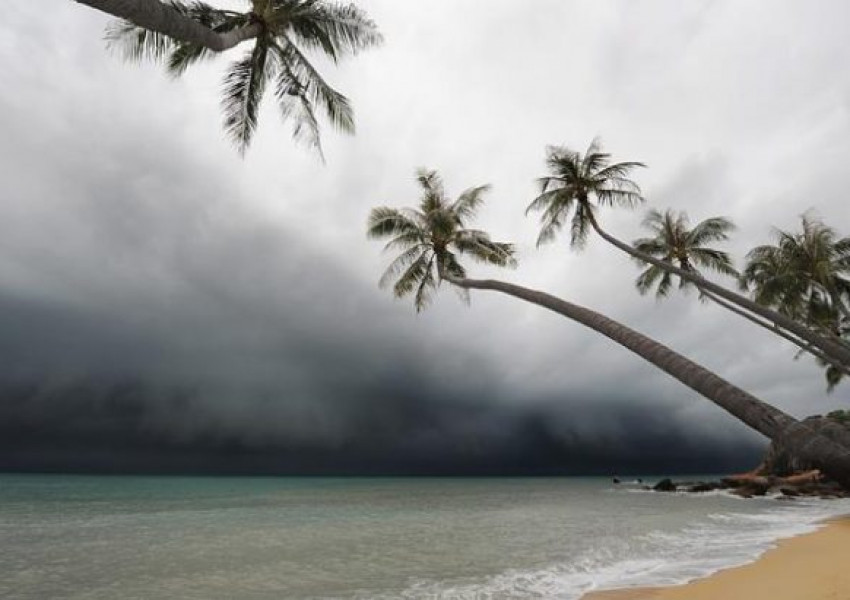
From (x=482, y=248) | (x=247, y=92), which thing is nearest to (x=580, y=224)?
(x=482, y=248)

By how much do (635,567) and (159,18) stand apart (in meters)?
13.0

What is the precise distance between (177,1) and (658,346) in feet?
35.5

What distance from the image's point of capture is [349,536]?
17.2 metres

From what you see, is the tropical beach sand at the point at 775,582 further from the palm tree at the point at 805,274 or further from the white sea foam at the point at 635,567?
the palm tree at the point at 805,274

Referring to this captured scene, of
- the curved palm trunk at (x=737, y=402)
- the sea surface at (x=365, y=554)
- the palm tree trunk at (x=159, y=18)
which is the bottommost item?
the sea surface at (x=365, y=554)

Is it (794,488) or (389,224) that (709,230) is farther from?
(794,488)

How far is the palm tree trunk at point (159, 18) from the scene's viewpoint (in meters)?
5.50

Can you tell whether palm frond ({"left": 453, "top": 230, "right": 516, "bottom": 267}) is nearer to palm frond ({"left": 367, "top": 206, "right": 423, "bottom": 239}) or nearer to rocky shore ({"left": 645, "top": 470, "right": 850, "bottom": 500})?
palm frond ({"left": 367, "top": 206, "right": 423, "bottom": 239})

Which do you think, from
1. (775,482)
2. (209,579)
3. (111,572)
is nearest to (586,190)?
(209,579)

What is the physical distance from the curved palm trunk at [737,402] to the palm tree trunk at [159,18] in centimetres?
829

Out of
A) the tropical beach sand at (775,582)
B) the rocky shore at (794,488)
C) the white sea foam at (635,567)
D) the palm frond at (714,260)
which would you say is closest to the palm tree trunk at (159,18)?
the white sea foam at (635,567)

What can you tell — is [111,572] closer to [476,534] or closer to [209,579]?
[209,579]

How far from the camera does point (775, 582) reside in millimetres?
8336

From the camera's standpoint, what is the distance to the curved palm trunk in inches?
175
